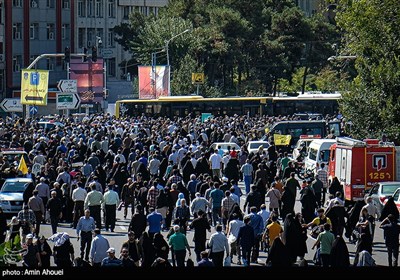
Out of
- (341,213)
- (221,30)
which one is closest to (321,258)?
(341,213)

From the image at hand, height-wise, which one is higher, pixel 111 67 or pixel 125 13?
pixel 125 13

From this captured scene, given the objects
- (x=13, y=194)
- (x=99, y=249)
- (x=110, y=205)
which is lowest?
(x=13, y=194)

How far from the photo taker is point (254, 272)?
41.9 feet

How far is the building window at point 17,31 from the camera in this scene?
320 feet

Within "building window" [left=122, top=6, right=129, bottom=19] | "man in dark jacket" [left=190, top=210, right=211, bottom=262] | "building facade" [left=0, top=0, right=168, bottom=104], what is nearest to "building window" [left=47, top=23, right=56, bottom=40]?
"building facade" [left=0, top=0, right=168, bottom=104]

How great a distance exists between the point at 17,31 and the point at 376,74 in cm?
6150

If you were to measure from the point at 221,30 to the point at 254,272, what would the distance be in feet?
258

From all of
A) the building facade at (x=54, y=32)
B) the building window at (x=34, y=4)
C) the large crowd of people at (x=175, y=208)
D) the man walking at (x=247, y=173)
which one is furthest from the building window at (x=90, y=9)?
the man walking at (x=247, y=173)

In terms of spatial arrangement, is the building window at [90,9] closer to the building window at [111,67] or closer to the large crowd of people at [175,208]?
the building window at [111,67]

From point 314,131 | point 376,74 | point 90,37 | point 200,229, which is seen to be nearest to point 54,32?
point 90,37

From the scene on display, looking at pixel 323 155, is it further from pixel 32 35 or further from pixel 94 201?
pixel 32 35

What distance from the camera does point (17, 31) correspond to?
98.2 m

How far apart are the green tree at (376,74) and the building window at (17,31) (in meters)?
58.1

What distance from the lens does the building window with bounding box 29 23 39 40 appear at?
9962 centimetres
